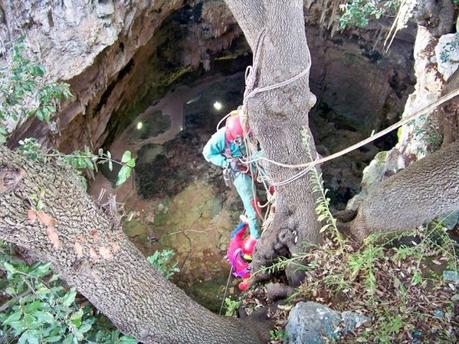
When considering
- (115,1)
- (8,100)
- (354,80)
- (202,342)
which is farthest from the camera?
(354,80)

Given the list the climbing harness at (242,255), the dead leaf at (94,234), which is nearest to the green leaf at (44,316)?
the dead leaf at (94,234)

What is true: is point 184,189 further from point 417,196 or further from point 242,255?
point 417,196

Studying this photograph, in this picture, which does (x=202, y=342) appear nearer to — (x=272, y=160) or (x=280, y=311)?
(x=280, y=311)

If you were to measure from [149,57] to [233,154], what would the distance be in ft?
13.9

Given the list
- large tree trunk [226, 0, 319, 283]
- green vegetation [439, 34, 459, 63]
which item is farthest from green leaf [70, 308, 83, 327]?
green vegetation [439, 34, 459, 63]

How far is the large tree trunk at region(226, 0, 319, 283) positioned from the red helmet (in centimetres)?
45

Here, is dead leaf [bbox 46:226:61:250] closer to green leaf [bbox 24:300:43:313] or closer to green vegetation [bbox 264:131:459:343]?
green leaf [bbox 24:300:43:313]

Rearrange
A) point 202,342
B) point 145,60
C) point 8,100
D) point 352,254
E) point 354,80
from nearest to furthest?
1. point 8,100
2. point 202,342
3. point 352,254
4. point 145,60
5. point 354,80

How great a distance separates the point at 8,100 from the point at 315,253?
2.23 meters

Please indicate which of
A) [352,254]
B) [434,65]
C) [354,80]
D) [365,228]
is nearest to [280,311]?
[352,254]

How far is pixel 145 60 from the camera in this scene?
712 cm

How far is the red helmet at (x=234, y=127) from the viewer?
340 centimetres

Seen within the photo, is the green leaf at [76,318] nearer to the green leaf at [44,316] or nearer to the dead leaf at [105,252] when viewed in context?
the green leaf at [44,316]

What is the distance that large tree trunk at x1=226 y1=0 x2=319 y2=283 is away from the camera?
2.60m
